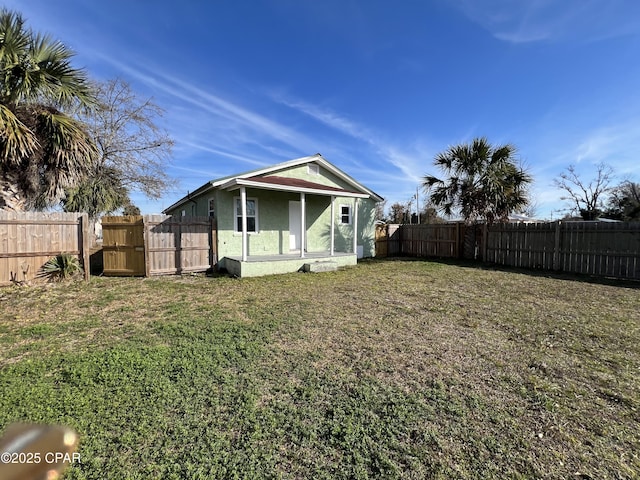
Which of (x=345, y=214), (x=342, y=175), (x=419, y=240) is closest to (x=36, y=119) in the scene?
(x=342, y=175)

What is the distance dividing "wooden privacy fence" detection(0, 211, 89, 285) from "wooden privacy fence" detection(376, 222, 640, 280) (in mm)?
13385

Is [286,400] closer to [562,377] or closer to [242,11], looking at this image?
[562,377]

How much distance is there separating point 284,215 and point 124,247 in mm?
5949

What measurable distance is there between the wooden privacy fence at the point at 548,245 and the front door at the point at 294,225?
5.74 meters

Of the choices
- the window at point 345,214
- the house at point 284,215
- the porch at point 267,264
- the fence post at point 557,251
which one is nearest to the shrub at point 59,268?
the house at point 284,215

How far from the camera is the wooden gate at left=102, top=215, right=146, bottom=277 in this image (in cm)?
974

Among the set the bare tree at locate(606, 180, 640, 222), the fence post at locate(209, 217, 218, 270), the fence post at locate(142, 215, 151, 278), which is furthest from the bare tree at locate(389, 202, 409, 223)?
the fence post at locate(142, 215, 151, 278)

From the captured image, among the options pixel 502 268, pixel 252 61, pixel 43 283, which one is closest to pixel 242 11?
pixel 252 61

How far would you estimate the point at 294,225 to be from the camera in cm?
1307

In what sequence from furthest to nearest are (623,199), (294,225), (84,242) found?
(623,199), (294,225), (84,242)

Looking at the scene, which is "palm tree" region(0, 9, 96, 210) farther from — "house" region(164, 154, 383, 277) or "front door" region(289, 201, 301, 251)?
"front door" region(289, 201, 301, 251)

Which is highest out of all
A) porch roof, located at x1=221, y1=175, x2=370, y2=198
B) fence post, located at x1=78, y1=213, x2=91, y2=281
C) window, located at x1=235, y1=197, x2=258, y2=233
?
porch roof, located at x1=221, y1=175, x2=370, y2=198

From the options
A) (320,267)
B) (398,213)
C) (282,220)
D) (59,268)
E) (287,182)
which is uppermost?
(398,213)

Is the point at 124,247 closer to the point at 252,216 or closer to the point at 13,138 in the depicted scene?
the point at 13,138
